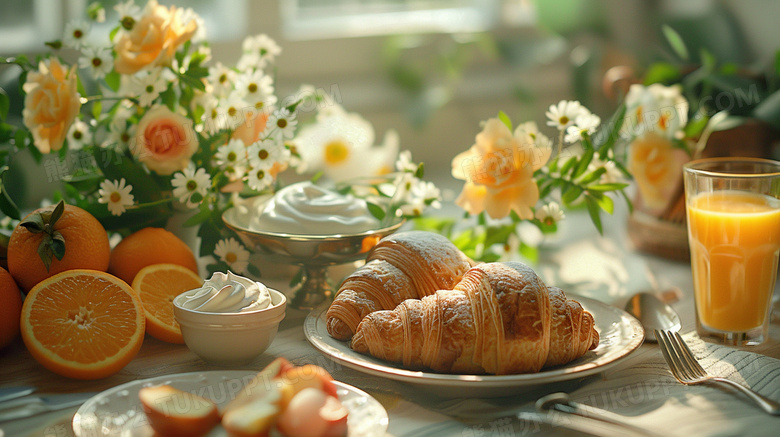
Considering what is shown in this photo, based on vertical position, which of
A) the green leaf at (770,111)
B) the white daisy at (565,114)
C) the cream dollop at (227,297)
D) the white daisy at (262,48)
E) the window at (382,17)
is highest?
the window at (382,17)

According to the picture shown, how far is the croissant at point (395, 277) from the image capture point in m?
0.78

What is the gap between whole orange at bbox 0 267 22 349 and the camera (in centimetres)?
79

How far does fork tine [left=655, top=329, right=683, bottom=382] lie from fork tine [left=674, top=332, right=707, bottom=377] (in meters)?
0.01

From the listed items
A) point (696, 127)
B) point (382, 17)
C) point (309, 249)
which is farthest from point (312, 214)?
point (382, 17)

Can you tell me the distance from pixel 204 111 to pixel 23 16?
868mm

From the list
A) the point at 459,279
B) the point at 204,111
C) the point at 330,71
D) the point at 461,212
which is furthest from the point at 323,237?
the point at 330,71

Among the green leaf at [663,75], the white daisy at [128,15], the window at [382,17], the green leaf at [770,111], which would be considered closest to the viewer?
the white daisy at [128,15]

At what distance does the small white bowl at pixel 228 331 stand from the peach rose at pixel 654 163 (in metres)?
0.64

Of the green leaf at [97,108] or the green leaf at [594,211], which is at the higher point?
the green leaf at [97,108]

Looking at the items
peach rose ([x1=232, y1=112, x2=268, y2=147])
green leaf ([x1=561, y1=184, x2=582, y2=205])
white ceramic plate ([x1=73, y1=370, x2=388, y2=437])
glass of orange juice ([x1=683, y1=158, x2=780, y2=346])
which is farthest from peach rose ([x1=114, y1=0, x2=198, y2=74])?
glass of orange juice ([x1=683, y1=158, x2=780, y2=346])

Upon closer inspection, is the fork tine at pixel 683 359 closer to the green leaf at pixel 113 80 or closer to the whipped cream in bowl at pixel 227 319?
the whipped cream in bowl at pixel 227 319

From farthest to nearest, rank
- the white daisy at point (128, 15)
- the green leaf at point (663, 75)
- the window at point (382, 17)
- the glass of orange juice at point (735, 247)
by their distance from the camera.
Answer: the window at point (382, 17) → the green leaf at point (663, 75) → the white daisy at point (128, 15) → the glass of orange juice at point (735, 247)

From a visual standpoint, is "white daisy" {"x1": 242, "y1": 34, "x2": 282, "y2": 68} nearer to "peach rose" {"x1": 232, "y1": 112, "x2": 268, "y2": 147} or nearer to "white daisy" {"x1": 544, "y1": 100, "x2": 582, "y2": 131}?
"peach rose" {"x1": 232, "y1": 112, "x2": 268, "y2": 147}

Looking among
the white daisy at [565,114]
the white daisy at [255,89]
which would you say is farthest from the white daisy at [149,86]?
the white daisy at [565,114]
